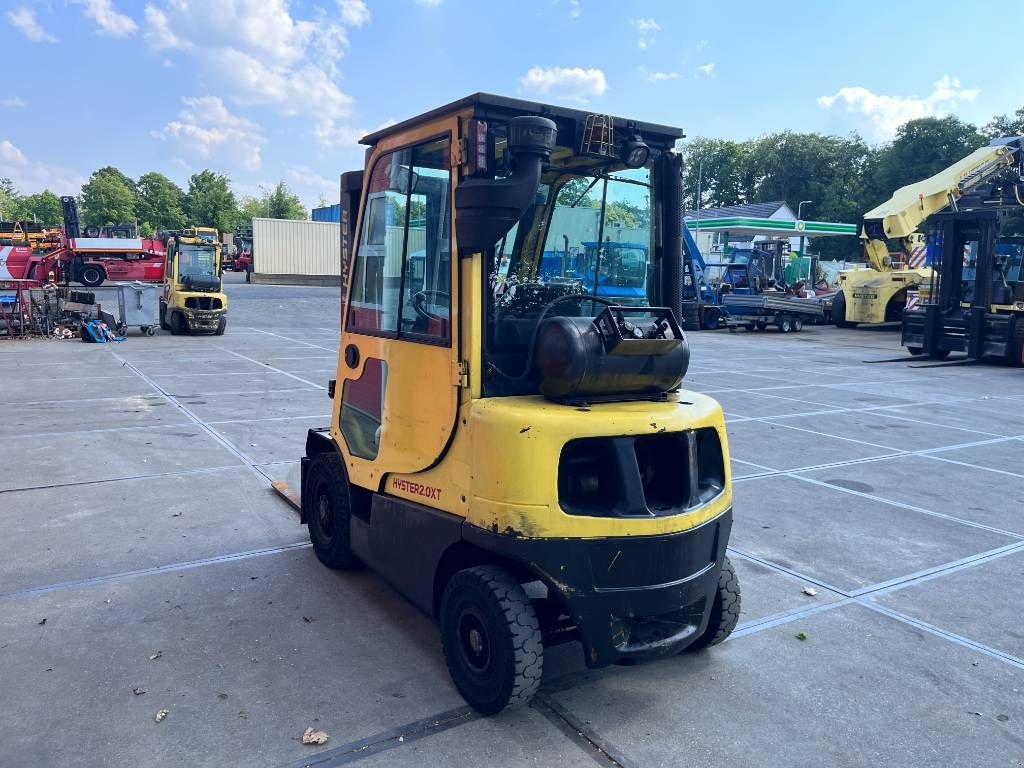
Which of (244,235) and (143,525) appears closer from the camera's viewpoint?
(143,525)

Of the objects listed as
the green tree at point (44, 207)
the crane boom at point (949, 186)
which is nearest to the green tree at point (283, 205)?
the green tree at point (44, 207)

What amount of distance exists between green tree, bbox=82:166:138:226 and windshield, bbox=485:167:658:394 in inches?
3507

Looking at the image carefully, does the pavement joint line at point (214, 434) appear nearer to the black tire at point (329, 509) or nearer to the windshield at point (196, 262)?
the black tire at point (329, 509)

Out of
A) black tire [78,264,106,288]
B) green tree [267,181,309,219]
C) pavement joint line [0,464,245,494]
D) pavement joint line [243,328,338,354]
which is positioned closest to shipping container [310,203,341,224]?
green tree [267,181,309,219]

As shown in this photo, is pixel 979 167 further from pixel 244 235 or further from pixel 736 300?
pixel 244 235

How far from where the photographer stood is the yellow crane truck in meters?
18.8

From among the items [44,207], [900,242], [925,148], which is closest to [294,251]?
[900,242]

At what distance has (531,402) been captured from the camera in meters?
3.37

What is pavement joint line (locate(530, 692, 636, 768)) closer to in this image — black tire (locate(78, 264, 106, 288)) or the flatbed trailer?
the flatbed trailer

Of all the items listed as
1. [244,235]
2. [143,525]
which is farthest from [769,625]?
[244,235]

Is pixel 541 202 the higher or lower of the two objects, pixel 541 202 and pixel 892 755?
the higher

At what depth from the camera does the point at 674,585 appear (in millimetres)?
3305

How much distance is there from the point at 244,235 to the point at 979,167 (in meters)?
51.5

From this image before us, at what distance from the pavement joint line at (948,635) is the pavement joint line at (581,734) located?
86.8 inches
